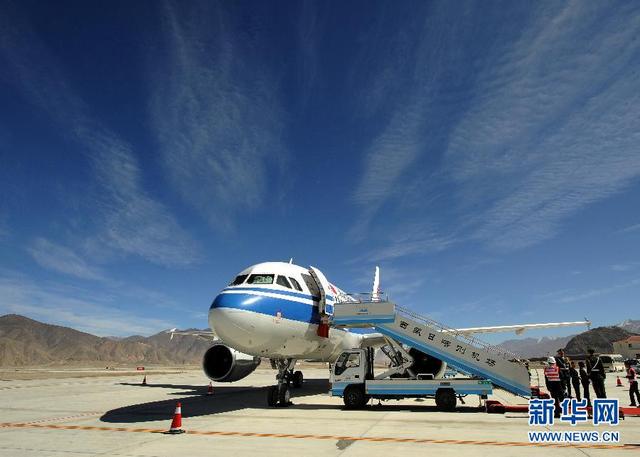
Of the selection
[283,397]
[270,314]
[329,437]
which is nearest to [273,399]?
[283,397]

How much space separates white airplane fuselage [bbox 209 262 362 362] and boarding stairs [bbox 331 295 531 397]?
1799 mm

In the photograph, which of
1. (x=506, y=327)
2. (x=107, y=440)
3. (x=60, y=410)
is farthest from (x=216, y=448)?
(x=506, y=327)

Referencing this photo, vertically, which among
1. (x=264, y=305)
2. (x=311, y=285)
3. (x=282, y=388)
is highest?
(x=311, y=285)

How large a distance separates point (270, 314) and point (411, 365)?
6.35m

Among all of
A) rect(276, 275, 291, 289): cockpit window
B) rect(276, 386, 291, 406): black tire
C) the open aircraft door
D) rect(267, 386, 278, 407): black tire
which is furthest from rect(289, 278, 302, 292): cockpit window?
rect(267, 386, 278, 407): black tire

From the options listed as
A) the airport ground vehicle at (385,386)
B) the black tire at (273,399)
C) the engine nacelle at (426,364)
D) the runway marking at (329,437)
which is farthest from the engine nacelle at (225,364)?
the engine nacelle at (426,364)

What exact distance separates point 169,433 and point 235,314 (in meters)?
4.18

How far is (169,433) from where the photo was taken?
10883mm

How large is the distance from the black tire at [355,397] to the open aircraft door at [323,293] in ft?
11.6

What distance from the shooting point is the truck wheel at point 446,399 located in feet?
51.7

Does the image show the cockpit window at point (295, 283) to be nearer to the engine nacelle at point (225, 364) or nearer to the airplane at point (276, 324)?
the airplane at point (276, 324)

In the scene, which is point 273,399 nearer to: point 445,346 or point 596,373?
point 445,346

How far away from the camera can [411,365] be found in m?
17.7

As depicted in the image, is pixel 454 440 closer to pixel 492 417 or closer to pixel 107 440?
pixel 492 417
